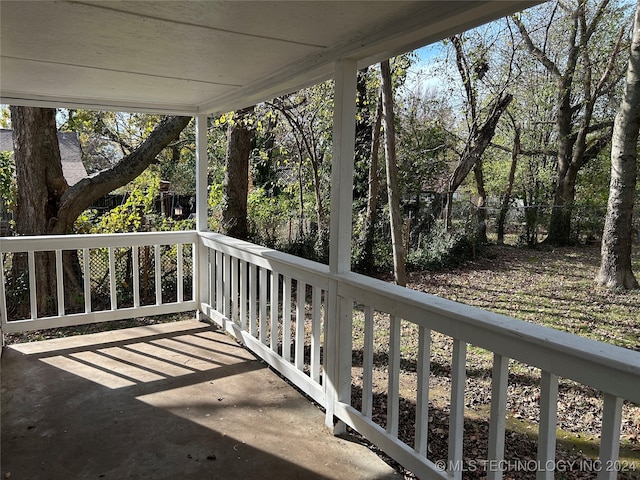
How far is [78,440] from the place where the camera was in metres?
2.42

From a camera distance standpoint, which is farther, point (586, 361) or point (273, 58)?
point (273, 58)

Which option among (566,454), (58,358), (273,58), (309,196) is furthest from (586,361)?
(309,196)

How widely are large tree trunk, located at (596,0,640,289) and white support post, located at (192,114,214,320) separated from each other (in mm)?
6183

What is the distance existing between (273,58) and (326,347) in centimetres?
166

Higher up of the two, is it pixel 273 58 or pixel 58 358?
pixel 273 58

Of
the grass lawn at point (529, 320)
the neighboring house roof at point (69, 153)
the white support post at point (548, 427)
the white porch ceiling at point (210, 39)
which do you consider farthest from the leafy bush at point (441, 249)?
the neighboring house roof at point (69, 153)

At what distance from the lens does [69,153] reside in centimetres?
1252

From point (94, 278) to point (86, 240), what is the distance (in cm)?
207

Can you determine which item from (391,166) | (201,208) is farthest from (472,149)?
(201,208)

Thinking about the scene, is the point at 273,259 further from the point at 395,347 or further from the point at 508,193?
the point at 508,193

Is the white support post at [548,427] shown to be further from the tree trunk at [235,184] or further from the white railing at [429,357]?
the tree trunk at [235,184]

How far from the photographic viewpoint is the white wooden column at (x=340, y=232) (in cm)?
236

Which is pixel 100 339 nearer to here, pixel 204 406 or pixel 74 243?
pixel 74 243

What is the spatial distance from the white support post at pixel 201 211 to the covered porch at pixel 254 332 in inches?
14.8
